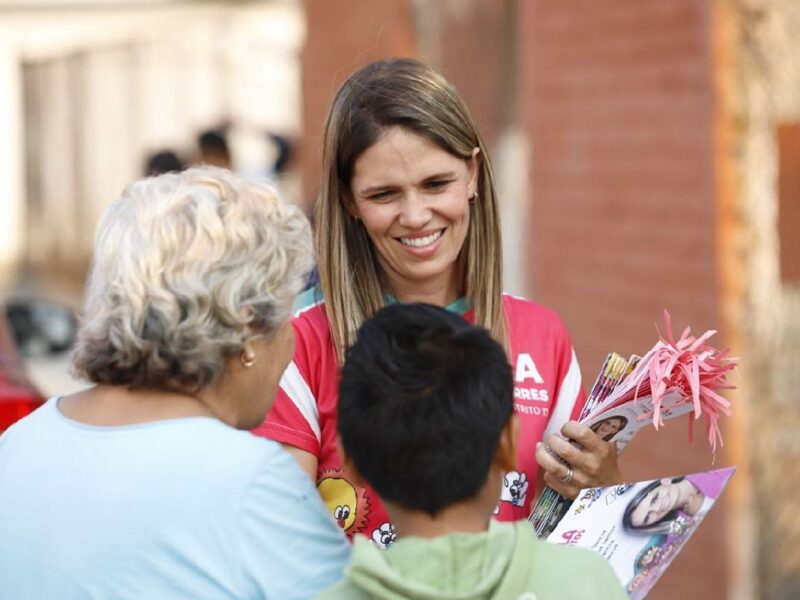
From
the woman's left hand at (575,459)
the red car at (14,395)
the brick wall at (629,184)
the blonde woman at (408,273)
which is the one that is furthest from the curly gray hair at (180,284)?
the brick wall at (629,184)

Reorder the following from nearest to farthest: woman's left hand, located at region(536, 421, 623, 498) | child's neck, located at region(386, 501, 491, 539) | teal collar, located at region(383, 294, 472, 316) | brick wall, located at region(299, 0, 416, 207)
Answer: child's neck, located at region(386, 501, 491, 539) < woman's left hand, located at region(536, 421, 623, 498) < teal collar, located at region(383, 294, 472, 316) < brick wall, located at region(299, 0, 416, 207)

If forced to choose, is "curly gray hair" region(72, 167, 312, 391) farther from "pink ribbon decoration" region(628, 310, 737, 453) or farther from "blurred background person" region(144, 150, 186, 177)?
"blurred background person" region(144, 150, 186, 177)

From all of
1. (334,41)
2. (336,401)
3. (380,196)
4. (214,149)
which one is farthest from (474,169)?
(334,41)

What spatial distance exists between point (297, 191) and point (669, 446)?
10619 mm

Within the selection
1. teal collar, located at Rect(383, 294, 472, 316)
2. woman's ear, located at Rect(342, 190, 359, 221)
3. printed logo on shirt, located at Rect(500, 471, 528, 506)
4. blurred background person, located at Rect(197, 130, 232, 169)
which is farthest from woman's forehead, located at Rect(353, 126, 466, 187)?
blurred background person, located at Rect(197, 130, 232, 169)

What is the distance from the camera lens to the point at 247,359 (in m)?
2.54

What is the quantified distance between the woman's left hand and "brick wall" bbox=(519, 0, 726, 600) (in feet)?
10.7

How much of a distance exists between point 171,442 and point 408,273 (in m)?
0.90

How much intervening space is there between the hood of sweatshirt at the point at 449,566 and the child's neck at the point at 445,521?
34mm

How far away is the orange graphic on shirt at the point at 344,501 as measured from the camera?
2.97m

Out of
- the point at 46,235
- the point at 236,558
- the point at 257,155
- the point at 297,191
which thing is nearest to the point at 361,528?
the point at 236,558

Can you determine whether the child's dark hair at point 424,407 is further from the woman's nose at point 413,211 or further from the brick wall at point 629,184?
the brick wall at point 629,184

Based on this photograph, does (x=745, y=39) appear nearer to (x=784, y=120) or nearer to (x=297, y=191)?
(x=784, y=120)

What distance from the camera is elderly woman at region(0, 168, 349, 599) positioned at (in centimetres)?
236
